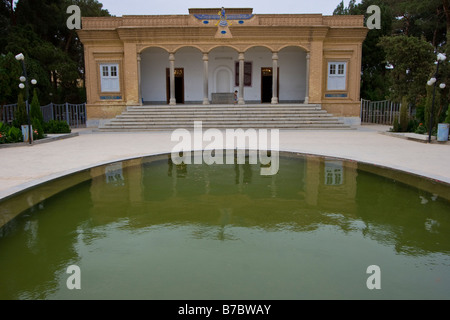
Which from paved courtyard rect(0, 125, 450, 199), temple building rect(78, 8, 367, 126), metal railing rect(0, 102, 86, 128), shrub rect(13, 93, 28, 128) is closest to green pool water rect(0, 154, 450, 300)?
paved courtyard rect(0, 125, 450, 199)

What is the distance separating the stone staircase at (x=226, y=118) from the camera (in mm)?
18953

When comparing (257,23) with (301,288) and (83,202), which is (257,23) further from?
(301,288)

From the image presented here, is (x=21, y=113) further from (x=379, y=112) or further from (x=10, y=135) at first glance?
(x=379, y=112)

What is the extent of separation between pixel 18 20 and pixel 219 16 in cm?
1392

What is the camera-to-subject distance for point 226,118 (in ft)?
63.7

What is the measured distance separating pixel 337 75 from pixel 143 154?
564 inches

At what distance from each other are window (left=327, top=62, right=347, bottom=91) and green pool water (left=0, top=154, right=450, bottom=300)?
48.3 ft

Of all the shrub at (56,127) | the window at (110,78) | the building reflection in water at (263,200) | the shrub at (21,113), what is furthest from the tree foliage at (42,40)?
the building reflection in water at (263,200)

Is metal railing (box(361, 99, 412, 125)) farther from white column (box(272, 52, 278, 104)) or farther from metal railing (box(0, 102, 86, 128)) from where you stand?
metal railing (box(0, 102, 86, 128))

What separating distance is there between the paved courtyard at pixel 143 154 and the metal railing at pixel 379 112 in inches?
323

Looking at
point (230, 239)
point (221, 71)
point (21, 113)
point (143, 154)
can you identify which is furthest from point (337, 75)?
point (230, 239)

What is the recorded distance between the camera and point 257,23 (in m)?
20.6

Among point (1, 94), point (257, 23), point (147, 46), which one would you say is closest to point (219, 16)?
point (257, 23)

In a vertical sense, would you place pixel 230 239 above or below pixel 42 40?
below
